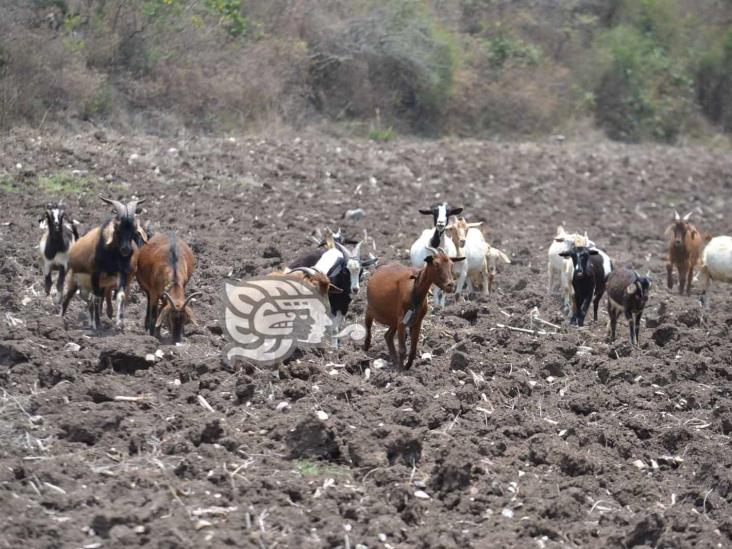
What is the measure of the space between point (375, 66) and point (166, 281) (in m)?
26.8

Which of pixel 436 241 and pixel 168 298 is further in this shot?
pixel 436 241

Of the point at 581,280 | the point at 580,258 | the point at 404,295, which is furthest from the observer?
the point at 580,258

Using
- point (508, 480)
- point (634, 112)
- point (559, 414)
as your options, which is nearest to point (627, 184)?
point (634, 112)

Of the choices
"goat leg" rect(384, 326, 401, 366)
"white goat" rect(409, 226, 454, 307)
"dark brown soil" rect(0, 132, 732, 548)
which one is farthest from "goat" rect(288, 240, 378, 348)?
"white goat" rect(409, 226, 454, 307)

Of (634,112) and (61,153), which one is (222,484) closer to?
(61,153)

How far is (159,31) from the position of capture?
105 ft

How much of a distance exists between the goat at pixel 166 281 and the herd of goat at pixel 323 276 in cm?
1

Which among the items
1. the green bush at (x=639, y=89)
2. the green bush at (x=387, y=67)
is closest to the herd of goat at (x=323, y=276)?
the green bush at (x=387, y=67)

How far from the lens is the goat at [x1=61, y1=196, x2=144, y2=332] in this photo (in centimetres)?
1377

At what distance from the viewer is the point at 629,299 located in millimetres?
14992

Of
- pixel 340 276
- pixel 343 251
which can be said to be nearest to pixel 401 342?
pixel 340 276

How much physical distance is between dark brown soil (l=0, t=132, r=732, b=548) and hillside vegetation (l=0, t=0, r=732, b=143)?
9.58 meters

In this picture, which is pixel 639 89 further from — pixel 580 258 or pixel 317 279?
pixel 317 279

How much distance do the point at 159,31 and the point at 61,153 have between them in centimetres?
1023
